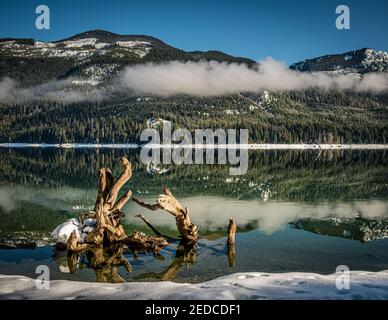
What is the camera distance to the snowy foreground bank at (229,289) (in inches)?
408

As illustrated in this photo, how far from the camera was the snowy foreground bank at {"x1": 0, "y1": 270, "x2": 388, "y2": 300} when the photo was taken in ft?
34.0

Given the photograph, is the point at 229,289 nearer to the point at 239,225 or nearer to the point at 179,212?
the point at 179,212

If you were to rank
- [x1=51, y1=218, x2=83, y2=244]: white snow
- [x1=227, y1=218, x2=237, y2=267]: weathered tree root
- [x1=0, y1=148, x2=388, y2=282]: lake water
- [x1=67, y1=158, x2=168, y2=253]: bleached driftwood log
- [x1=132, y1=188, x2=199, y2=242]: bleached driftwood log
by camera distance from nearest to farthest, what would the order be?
[x1=0, y1=148, x2=388, y2=282]: lake water < [x1=227, y1=218, x2=237, y2=267]: weathered tree root < [x1=67, y1=158, x2=168, y2=253]: bleached driftwood log < [x1=132, y1=188, x2=199, y2=242]: bleached driftwood log < [x1=51, y1=218, x2=83, y2=244]: white snow

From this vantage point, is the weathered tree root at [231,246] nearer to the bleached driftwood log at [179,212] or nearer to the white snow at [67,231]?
the bleached driftwood log at [179,212]

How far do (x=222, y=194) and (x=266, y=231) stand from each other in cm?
1627

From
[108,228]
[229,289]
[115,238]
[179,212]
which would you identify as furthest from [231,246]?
[229,289]

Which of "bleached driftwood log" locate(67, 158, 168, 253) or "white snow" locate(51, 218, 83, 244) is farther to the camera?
"white snow" locate(51, 218, 83, 244)

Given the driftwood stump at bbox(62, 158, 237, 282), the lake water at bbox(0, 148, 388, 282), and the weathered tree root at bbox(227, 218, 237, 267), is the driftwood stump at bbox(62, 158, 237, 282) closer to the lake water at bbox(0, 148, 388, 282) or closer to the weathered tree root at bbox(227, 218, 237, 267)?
the weathered tree root at bbox(227, 218, 237, 267)

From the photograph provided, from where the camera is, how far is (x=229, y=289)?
36.4ft

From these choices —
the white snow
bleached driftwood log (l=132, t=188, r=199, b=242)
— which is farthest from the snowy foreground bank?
bleached driftwood log (l=132, t=188, r=199, b=242)

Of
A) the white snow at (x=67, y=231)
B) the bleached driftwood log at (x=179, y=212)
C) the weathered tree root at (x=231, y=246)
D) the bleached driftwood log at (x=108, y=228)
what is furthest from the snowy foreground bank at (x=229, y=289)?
the bleached driftwood log at (x=179, y=212)

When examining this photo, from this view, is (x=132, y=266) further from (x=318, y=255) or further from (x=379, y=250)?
(x=379, y=250)
